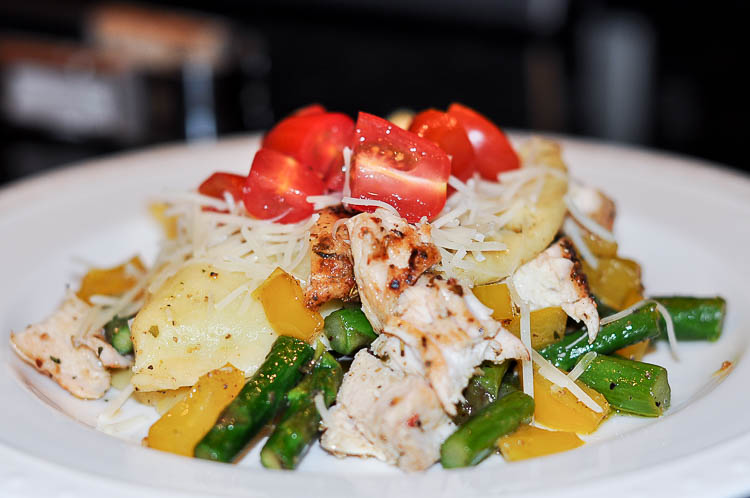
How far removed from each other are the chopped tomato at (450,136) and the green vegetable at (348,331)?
3.18 feet

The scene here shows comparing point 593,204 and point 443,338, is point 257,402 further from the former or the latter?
point 593,204

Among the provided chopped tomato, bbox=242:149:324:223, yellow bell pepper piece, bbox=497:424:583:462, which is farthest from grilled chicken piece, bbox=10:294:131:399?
yellow bell pepper piece, bbox=497:424:583:462

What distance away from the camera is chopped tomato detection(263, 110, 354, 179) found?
4.10 meters

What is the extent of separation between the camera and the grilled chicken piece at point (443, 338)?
10.3 feet

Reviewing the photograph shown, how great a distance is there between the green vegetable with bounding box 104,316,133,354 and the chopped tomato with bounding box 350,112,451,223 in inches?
52.3

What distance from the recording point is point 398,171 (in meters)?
3.62

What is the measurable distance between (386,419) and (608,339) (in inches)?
51.0

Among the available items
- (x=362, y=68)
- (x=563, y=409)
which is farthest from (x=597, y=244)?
(x=362, y=68)

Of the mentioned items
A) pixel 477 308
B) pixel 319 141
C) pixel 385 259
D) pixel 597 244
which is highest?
pixel 319 141

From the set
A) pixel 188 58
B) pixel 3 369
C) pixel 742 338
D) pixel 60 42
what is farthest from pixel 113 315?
pixel 60 42

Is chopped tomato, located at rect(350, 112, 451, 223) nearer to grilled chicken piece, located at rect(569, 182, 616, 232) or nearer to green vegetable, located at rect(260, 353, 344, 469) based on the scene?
green vegetable, located at rect(260, 353, 344, 469)

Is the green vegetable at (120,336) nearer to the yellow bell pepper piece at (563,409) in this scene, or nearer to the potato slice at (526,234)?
the potato slice at (526,234)

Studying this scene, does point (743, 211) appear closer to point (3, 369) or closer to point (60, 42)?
point (3, 369)

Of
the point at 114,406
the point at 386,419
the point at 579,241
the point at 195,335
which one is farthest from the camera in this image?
the point at 579,241
